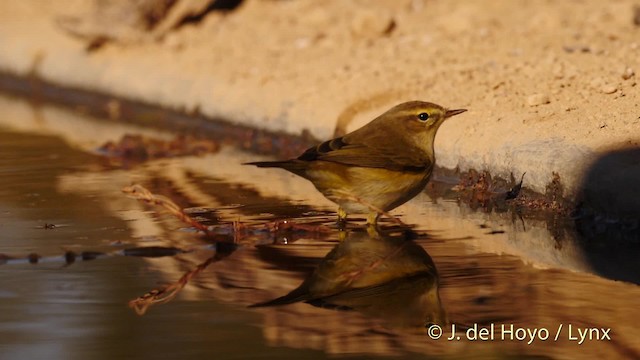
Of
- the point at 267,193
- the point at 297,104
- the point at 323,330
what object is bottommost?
the point at 323,330

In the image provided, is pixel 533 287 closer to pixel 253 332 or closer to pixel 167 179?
pixel 253 332

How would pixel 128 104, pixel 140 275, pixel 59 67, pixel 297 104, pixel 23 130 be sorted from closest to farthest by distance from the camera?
pixel 140 275, pixel 297 104, pixel 23 130, pixel 128 104, pixel 59 67

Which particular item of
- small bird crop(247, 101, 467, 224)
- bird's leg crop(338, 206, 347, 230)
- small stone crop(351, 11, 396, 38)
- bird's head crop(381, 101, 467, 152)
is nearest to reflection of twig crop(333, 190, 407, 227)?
small bird crop(247, 101, 467, 224)

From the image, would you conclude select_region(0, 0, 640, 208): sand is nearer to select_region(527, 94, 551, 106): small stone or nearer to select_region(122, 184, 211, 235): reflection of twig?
select_region(527, 94, 551, 106): small stone

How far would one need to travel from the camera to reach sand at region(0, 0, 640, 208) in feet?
28.1

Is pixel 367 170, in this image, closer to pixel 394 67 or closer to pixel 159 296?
pixel 159 296

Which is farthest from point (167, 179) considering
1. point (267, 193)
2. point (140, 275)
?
point (140, 275)

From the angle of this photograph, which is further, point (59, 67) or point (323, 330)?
point (59, 67)

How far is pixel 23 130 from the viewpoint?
487 inches

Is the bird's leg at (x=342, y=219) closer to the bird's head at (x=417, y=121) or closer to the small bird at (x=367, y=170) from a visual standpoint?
the small bird at (x=367, y=170)

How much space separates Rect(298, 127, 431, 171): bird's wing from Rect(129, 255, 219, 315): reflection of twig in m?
1.04

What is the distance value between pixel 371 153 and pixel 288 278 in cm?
109

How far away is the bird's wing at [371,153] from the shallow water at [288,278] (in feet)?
1.28

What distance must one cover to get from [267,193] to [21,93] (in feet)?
21.9
